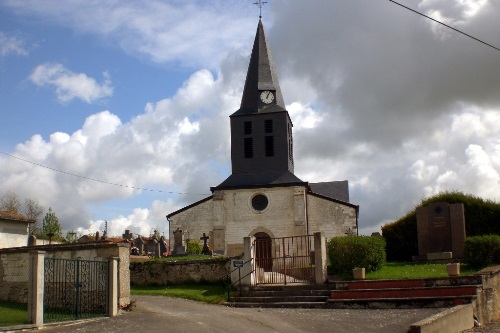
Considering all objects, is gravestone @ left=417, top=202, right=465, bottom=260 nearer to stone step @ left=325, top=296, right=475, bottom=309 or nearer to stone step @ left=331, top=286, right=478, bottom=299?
stone step @ left=331, top=286, right=478, bottom=299

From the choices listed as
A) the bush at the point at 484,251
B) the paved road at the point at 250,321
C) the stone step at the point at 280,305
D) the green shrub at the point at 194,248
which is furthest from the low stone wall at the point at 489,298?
the green shrub at the point at 194,248

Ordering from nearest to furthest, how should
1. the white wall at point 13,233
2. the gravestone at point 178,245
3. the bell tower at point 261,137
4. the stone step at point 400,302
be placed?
1. the stone step at point 400,302
2. the white wall at point 13,233
3. the gravestone at point 178,245
4. the bell tower at point 261,137

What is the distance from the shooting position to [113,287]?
1335cm

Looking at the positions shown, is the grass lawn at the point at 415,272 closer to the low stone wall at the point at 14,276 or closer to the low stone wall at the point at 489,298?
the low stone wall at the point at 489,298

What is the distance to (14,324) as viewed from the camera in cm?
1109

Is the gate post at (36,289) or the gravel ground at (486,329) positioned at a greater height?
the gate post at (36,289)

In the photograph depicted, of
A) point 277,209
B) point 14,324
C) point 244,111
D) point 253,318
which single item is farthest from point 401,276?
point 244,111

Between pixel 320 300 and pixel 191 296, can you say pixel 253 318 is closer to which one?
pixel 320 300

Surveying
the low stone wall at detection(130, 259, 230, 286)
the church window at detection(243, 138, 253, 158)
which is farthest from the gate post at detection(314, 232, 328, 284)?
the church window at detection(243, 138, 253, 158)

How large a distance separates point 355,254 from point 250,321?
6.93 meters

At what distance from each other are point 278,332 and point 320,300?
5.30 m

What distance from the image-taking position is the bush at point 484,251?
18.4m

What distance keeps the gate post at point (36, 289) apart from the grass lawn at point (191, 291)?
6.93m

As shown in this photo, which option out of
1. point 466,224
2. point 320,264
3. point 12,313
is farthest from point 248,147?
point 12,313
